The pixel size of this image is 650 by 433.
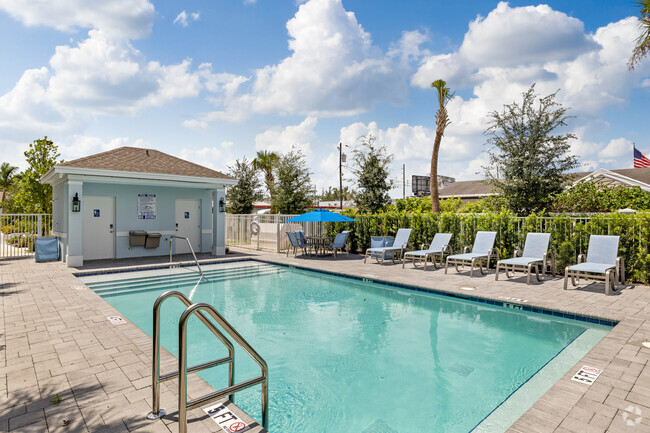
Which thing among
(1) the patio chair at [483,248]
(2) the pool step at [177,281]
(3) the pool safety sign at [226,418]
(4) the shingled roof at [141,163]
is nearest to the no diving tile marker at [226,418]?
(3) the pool safety sign at [226,418]

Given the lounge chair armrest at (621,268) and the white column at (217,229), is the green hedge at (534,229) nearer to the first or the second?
the lounge chair armrest at (621,268)

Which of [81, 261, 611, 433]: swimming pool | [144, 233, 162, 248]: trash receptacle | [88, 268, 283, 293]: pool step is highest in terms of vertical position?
[144, 233, 162, 248]: trash receptacle

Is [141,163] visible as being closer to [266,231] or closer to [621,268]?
[266,231]

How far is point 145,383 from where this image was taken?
142 inches

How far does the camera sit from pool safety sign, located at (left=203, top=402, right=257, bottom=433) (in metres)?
2.88

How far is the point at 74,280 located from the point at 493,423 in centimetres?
1002

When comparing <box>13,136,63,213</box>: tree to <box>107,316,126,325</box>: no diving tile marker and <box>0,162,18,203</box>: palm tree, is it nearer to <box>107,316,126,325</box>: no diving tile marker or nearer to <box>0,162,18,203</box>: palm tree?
<box>107,316,126,325</box>: no diving tile marker

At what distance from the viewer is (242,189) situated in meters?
29.7

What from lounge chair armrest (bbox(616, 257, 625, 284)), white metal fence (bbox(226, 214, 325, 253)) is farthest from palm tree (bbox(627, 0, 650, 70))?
white metal fence (bbox(226, 214, 325, 253))

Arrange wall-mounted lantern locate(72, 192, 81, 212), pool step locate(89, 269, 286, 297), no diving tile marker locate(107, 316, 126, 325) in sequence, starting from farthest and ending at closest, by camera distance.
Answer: wall-mounted lantern locate(72, 192, 81, 212) → pool step locate(89, 269, 286, 297) → no diving tile marker locate(107, 316, 126, 325)

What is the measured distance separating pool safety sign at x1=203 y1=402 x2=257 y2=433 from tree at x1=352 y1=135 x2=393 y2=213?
17.2 meters

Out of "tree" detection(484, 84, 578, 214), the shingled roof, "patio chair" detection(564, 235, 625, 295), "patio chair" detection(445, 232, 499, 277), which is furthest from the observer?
"tree" detection(484, 84, 578, 214)

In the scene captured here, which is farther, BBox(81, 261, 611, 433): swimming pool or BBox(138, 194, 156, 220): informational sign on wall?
BBox(138, 194, 156, 220): informational sign on wall
